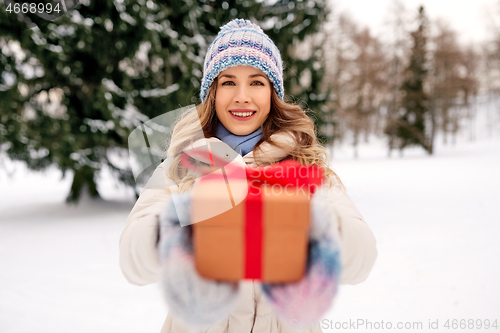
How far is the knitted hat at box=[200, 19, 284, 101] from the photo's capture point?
1.06 m

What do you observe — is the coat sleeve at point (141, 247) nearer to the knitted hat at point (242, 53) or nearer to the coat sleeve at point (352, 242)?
the coat sleeve at point (352, 242)

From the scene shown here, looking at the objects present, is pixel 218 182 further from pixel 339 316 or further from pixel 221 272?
pixel 339 316

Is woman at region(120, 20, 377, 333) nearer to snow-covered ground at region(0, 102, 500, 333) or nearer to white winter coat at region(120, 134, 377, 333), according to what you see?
A: white winter coat at region(120, 134, 377, 333)

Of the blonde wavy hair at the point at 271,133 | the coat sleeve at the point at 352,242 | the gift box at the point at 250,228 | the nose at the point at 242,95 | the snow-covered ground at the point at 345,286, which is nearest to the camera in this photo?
the gift box at the point at 250,228

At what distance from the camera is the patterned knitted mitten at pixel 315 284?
0.57m

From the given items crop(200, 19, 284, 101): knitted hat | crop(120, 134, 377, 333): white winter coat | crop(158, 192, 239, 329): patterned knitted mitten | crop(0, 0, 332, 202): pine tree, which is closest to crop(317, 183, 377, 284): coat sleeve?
crop(120, 134, 377, 333): white winter coat

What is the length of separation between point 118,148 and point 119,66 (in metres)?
1.66

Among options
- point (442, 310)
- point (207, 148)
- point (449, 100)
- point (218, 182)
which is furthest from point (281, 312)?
point (449, 100)

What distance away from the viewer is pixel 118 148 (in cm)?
623

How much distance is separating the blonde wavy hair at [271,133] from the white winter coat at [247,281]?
0.14 ft

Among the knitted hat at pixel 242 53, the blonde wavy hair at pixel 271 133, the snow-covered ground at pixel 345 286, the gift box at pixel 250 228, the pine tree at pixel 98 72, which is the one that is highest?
the pine tree at pixel 98 72

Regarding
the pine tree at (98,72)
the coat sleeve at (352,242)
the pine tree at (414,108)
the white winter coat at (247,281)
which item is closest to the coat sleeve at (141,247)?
the white winter coat at (247,281)

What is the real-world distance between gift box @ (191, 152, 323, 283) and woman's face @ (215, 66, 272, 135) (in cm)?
53

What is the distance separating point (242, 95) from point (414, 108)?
65.3 ft
